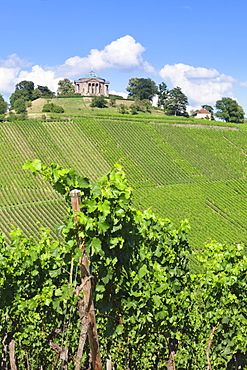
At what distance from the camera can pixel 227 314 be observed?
509 inches

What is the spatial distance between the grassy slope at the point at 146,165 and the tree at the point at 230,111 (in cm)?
3498

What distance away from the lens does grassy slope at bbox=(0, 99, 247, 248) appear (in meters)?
44.8

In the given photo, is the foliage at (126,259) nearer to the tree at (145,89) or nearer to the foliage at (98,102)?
the foliage at (98,102)

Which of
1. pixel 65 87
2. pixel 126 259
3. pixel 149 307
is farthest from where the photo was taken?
pixel 65 87

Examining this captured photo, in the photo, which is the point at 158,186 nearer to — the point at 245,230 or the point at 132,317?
the point at 245,230

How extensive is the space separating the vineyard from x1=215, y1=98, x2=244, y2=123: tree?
109 feet

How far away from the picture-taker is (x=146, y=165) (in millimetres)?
61656

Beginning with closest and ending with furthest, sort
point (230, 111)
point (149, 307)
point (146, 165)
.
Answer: point (149, 307) → point (146, 165) → point (230, 111)

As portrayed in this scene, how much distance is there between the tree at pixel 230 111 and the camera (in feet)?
386

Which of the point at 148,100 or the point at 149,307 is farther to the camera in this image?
the point at 148,100

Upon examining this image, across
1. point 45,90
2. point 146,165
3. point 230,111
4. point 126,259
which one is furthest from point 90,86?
point 126,259

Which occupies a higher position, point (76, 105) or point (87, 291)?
point (76, 105)

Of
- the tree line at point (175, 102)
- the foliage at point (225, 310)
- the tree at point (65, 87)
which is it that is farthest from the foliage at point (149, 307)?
the tree at point (65, 87)

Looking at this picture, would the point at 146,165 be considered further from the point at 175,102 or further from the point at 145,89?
the point at 145,89
